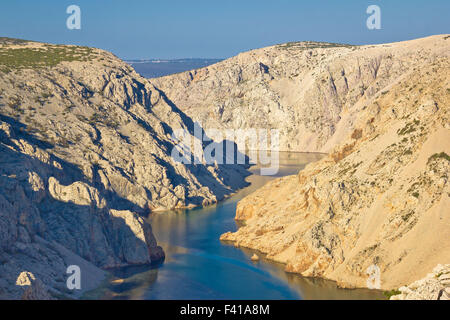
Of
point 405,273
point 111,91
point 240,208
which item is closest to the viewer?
point 405,273

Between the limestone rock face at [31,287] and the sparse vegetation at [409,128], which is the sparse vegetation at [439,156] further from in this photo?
the limestone rock face at [31,287]

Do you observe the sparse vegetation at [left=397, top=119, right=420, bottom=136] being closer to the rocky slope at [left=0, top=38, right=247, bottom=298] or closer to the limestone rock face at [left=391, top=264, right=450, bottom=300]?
the limestone rock face at [left=391, top=264, right=450, bottom=300]

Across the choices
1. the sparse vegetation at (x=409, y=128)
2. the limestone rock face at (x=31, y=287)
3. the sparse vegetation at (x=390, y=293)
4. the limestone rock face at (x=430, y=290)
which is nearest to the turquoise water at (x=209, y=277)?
the sparse vegetation at (x=390, y=293)

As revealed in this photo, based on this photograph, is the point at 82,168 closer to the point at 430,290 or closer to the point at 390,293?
the point at 390,293

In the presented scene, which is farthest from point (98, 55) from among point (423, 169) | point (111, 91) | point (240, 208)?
point (423, 169)
